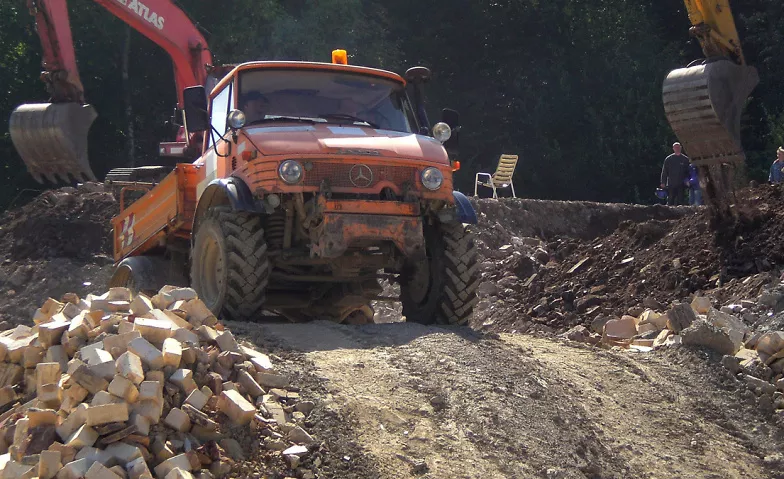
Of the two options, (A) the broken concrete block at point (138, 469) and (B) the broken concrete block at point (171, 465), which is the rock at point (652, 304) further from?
(A) the broken concrete block at point (138, 469)

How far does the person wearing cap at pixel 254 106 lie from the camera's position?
384 inches

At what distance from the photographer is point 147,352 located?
6.26m

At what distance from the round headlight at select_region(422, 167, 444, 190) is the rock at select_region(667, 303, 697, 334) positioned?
7.54ft

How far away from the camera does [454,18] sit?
32375mm

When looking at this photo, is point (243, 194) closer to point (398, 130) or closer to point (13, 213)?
point (398, 130)

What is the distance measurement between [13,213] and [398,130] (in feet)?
41.3

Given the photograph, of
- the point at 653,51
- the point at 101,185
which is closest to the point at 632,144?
the point at 653,51

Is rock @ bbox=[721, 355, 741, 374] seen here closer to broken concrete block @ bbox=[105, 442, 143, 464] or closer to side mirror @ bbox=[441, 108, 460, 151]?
side mirror @ bbox=[441, 108, 460, 151]

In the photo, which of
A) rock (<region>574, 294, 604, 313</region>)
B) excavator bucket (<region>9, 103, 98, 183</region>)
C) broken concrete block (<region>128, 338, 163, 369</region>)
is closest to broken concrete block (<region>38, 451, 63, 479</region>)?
broken concrete block (<region>128, 338, 163, 369</region>)

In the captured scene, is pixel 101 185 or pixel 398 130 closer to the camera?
pixel 398 130

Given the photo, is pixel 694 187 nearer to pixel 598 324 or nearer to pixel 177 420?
pixel 598 324

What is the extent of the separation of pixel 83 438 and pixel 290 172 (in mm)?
3527

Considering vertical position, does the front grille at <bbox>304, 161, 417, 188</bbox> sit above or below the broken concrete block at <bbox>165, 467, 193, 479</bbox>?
above

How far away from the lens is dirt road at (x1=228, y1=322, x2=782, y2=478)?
6.41m
